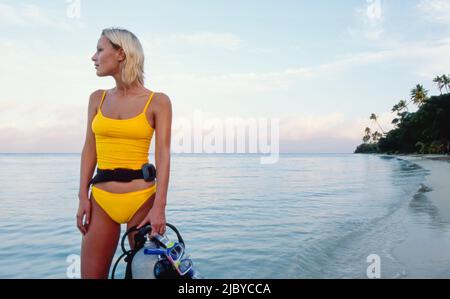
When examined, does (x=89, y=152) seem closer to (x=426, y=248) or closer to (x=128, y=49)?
(x=128, y=49)

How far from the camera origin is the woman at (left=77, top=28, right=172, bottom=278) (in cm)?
233

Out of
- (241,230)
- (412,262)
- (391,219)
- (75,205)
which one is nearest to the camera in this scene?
(412,262)

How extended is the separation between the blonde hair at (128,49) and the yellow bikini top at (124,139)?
17 centimetres

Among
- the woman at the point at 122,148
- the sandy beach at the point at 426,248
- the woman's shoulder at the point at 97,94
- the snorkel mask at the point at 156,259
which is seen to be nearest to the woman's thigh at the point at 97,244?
the woman at the point at 122,148

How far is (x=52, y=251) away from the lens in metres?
7.34

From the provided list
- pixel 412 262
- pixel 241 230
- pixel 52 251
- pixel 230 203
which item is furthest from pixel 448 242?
pixel 230 203

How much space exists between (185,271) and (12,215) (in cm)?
1140

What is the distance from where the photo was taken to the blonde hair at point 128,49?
233 centimetres

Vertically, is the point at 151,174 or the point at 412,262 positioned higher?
the point at 151,174

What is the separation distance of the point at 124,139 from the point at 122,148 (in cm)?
5

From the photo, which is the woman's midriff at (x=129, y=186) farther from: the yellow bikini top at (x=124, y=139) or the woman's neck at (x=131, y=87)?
the woman's neck at (x=131, y=87)

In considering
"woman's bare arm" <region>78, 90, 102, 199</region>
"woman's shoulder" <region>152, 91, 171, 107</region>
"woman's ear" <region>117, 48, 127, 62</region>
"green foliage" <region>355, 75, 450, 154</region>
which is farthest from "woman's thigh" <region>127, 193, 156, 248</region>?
"green foliage" <region>355, 75, 450, 154</region>
